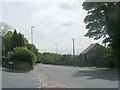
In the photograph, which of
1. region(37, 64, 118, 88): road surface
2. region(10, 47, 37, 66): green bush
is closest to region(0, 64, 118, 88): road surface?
region(37, 64, 118, 88): road surface

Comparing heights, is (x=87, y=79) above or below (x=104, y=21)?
below

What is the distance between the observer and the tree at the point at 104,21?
52.6 m

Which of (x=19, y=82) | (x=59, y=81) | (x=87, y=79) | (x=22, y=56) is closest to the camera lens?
(x=19, y=82)

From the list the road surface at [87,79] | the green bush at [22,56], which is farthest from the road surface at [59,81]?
the green bush at [22,56]

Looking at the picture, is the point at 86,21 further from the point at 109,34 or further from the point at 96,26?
the point at 109,34

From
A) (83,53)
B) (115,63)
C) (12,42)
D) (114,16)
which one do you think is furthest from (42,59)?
(114,16)

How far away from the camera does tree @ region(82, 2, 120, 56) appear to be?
173ft

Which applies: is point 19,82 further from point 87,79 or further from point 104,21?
point 104,21

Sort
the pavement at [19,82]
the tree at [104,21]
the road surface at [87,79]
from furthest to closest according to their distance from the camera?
1. the tree at [104,21]
2. the road surface at [87,79]
3. the pavement at [19,82]

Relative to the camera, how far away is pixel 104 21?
5619 cm

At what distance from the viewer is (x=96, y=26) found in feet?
190

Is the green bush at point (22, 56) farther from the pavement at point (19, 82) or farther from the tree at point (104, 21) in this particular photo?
the pavement at point (19, 82)

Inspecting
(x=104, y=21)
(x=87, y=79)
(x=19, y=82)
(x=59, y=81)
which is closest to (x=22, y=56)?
(x=104, y=21)

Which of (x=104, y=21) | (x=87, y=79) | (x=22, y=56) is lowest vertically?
(x=87, y=79)
